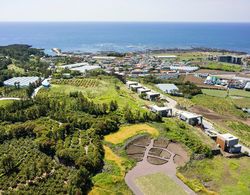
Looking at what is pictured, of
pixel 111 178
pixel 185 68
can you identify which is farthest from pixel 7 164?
pixel 185 68

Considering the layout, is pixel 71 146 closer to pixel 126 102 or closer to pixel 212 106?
pixel 126 102

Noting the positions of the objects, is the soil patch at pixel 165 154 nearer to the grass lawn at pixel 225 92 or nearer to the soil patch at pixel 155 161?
the soil patch at pixel 155 161

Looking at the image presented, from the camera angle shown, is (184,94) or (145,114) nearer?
(145,114)

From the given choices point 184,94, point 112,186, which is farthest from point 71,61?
point 112,186

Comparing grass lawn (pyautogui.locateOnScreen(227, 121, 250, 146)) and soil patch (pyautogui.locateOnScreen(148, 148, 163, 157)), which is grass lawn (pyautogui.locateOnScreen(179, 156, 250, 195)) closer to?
soil patch (pyautogui.locateOnScreen(148, 148, 163, 157))

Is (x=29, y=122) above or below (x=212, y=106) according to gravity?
above

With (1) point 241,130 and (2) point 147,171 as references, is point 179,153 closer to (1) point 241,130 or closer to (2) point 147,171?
(2) point 147,171
